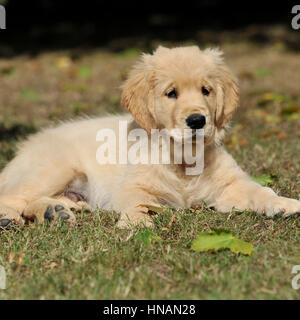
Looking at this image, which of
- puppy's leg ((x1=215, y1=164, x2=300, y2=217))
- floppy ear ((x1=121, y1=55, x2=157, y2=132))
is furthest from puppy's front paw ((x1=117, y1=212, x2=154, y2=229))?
floppy ear ((x1=121, y1=55, x2=157, y2=132))

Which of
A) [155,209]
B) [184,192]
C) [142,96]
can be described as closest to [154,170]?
[184,192]

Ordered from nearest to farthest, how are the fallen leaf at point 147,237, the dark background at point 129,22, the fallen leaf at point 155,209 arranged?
the fallen leaf at point 147,237
the fallen leaf at point 155,209
the dark background at point 129,22

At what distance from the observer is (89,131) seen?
4.07 meters

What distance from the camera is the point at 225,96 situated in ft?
11.9

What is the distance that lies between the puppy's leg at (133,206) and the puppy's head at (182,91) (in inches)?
17.7

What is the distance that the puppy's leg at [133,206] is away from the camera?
122 inches

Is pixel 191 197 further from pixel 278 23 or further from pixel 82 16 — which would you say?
pixel 82 16

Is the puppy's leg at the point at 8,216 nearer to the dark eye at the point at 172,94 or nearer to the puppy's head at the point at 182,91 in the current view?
the puppy's head at the point at 182,91

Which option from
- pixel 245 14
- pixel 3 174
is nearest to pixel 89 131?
pixel 3 174

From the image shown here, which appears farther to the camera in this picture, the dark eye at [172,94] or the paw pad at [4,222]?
the dark eye at [172,94]

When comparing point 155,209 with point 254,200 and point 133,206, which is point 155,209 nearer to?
point 133,206

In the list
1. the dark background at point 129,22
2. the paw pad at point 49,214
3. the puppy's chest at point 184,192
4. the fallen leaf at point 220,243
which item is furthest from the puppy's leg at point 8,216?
the dark background at point 129,22

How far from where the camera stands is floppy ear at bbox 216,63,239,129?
3570 mm

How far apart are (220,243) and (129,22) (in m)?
12.2
